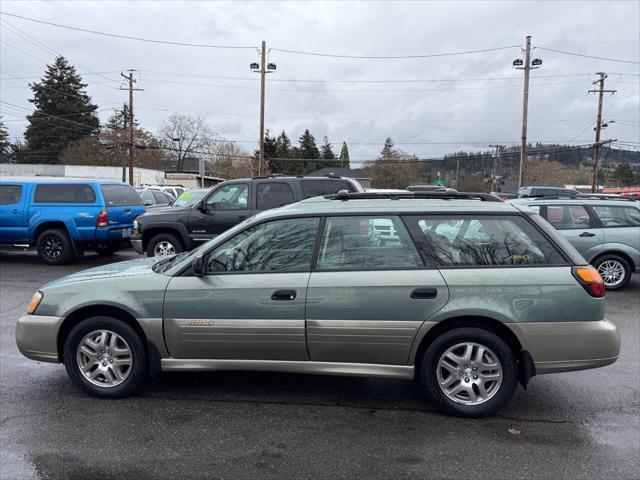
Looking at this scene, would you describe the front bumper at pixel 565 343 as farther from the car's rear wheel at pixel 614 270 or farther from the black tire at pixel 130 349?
the car's rear wheel at pixel 614 270

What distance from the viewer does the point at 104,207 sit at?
10.5 m

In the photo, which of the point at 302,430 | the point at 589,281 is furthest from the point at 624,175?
the point at 302,430

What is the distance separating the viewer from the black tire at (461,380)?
12.0ft

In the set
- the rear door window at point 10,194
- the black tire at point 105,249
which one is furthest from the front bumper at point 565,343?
the rear door window at point 10,194

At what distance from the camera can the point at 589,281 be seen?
12.0ft

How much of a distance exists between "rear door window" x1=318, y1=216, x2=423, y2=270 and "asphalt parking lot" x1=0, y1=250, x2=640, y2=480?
3.80ft

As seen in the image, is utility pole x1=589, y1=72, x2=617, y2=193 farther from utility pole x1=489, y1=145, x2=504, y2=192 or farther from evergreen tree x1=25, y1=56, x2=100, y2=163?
evergreen tree x1=25, y1=56, x2=100, y2=163

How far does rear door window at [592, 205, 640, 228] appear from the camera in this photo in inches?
356

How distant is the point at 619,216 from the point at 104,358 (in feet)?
29.4

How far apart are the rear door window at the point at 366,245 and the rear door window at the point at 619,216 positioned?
22.6 ft

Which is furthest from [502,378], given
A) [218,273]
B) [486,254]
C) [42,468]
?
[42,468]

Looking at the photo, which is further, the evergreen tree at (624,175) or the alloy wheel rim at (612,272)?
the evergreen tree at (624,175)

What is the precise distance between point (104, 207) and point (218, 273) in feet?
25.3

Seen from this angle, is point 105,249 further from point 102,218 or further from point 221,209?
point 221,209
